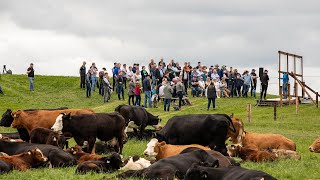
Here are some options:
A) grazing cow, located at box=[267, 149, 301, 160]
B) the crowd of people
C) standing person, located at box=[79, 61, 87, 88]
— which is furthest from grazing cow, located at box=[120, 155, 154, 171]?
standing person, located at box=[79, 61, 87, 88]

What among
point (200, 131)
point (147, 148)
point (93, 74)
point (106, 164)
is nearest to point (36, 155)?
point (106, 164)

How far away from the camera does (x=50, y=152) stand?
663 inches

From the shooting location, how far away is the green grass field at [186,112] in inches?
595

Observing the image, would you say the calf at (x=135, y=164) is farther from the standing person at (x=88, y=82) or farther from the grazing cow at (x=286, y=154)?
the standing person at (x=88, y=82)

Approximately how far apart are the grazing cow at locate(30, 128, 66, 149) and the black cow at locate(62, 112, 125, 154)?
0.48m

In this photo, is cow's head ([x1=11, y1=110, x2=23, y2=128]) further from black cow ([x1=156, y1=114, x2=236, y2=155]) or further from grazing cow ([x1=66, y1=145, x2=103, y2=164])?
black cow ([x1=156, y1=114, x2=236, y2=155])

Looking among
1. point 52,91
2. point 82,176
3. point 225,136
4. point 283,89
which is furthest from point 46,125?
point 52,91

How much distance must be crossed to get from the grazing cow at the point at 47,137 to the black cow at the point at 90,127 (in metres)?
0.48

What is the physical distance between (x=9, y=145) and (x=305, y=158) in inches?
326

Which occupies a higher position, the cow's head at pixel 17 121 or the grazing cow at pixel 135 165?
the cow's head at pixel 17 121

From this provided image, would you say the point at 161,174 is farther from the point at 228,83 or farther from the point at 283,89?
the point at 228,83

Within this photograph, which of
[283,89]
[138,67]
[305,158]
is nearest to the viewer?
[305,158]

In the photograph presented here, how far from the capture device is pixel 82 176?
46.8ft

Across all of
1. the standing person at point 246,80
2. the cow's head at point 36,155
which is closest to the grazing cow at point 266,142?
the cow's head at point 36,155
